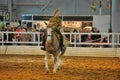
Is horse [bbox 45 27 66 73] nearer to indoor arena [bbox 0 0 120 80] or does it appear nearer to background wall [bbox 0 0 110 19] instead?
indoor arena [bbox 0 0 120 80]

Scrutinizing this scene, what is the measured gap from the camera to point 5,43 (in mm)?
23875

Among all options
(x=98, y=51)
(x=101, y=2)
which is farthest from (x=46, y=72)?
(x=101, y=2)

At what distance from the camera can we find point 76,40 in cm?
2330

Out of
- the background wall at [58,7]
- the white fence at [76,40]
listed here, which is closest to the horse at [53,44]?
the white fence at [76,40]

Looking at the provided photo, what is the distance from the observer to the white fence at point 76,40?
2292 centimetres

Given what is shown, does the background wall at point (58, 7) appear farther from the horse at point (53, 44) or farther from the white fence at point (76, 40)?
the horse at point (53, 44)

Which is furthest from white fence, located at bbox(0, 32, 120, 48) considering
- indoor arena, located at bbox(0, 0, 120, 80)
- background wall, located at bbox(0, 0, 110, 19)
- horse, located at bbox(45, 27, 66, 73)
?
background wall, located at bbox(0, 0, 110, 19)

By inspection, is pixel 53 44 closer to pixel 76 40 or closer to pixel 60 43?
pixel 60 43

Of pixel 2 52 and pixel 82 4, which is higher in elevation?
pixel 82 4

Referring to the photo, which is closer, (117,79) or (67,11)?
(117,79)

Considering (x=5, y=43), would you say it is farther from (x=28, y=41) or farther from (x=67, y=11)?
(x=67, y=11)

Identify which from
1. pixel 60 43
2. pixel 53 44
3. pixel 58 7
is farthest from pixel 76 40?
pixel 58 7

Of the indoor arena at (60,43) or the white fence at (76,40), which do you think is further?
the white fence at (76,40)

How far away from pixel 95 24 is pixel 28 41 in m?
8.38
